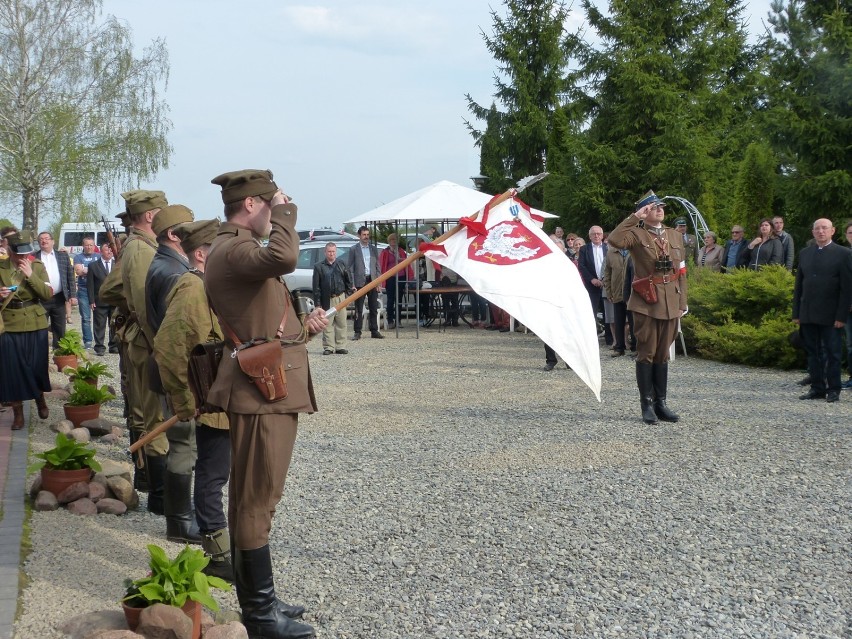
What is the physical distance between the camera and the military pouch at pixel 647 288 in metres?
8.96

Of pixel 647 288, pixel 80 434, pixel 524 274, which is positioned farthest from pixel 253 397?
pixel 647 288

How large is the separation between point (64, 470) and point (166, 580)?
2.75 metres

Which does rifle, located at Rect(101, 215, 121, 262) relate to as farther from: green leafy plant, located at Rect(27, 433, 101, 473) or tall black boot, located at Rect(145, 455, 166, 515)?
tall black boot, located at Rect(145, 455, 166, 515)

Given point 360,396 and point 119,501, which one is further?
point 360,396

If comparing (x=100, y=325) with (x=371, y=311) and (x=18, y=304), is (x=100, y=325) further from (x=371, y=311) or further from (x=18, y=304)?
(x=18, y=304)

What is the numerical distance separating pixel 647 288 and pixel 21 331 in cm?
592

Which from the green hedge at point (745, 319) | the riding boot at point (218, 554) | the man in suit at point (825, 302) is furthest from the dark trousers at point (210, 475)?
the green hedge at point (745, 319)

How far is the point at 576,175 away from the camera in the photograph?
2622 cm

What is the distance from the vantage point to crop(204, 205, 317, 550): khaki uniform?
399cm

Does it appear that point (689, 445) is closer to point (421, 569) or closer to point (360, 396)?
point (421, 569)

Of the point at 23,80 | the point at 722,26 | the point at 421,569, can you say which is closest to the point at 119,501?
the point at 421,569

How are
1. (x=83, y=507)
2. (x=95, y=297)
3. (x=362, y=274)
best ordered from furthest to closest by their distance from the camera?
(x=362, y=274)
(x=95, y=297)
(x=83, y=507)

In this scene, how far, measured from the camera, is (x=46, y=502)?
6.18m

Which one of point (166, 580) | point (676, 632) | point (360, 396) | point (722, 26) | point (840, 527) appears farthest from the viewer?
Result: point (722, 26)
